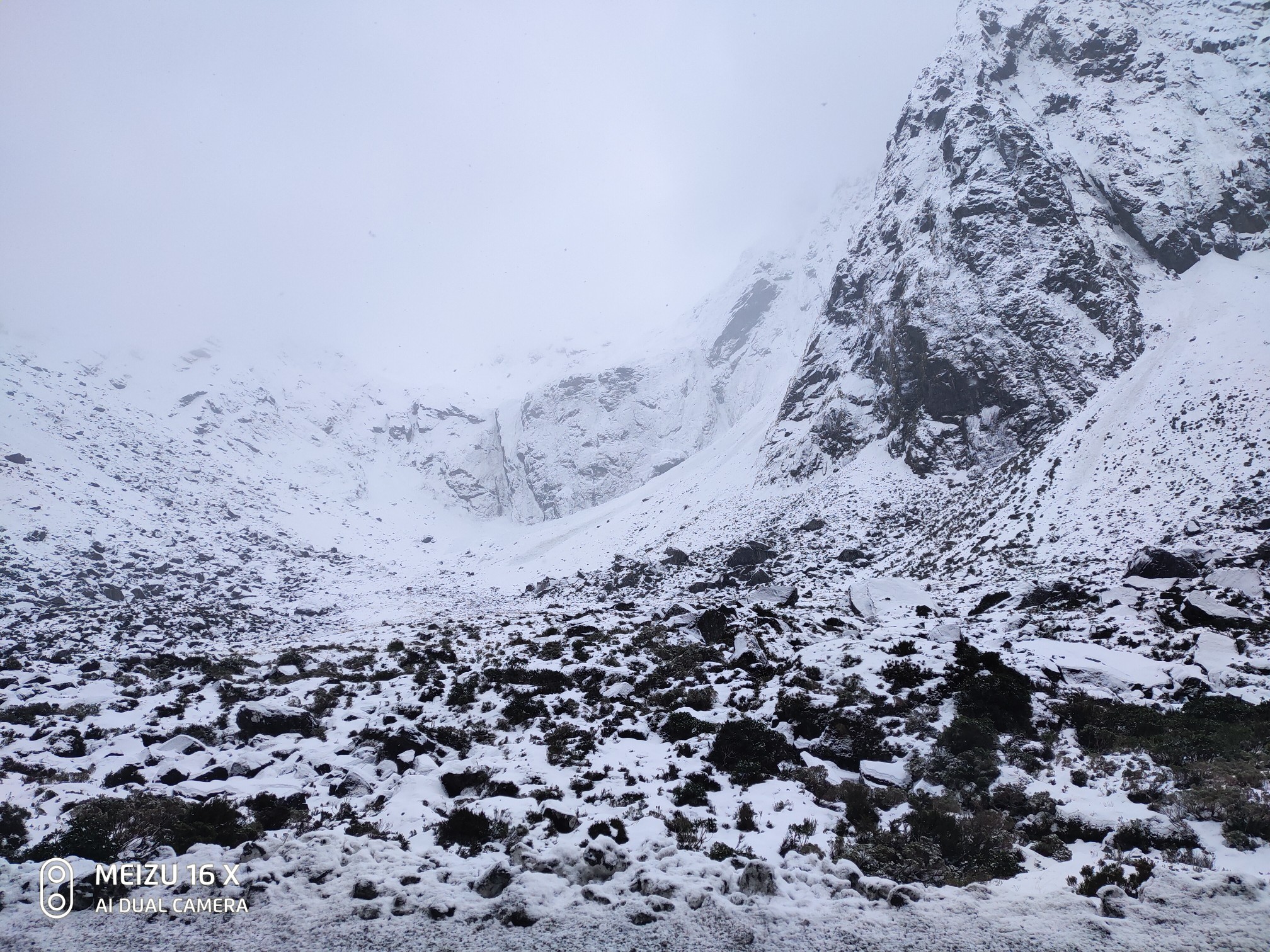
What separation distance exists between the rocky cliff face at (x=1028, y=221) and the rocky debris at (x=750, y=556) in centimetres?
1601

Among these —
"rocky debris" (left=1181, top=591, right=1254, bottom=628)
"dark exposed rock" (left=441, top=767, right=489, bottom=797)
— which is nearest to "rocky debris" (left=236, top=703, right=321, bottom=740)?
"dark exposed rock" (left=441, top=767, right=489, bottom=797)

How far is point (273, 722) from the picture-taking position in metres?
13.6

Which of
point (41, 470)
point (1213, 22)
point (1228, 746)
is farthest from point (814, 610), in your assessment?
point (1213, 22)

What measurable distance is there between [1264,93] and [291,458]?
148 metres

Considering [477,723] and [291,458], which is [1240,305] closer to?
[477,723]

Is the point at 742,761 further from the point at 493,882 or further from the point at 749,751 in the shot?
the point at 493,882

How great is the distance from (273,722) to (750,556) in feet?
115

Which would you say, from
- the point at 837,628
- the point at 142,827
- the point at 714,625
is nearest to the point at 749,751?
the point at 714,625

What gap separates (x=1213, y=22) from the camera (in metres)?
61.5

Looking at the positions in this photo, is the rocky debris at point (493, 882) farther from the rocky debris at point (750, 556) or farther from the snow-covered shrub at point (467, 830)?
the rocky debris at point (750, 556)

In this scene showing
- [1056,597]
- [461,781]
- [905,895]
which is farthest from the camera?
[1056,597]

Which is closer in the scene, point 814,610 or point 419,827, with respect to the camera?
point 419,827

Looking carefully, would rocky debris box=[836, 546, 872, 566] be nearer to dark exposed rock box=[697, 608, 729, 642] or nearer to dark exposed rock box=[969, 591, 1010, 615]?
dark exposed rock box=[969, 591, 1010, 615]

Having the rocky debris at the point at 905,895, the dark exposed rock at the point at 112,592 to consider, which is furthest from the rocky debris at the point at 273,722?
the dark exposed rock at the point at 112,592
